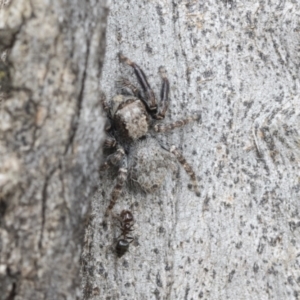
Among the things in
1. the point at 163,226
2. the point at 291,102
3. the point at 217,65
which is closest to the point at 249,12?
the point at 217,65

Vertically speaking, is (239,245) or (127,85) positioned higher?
(127,85)

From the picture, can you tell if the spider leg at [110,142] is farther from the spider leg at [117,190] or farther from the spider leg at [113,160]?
the spider leg at [117,190]

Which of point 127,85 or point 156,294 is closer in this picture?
point 156,294

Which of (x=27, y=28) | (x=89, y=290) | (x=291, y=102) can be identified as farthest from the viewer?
(x=291, y=102)

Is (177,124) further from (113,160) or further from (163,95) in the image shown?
(113,160)

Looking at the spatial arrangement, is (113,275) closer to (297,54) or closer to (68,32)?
(68,32)

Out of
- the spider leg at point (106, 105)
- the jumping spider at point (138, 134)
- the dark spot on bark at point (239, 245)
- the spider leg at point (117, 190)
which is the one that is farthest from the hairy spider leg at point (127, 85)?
the dark spot on bark at point (239, 245)

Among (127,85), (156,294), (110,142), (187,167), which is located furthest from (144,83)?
(156,294)
